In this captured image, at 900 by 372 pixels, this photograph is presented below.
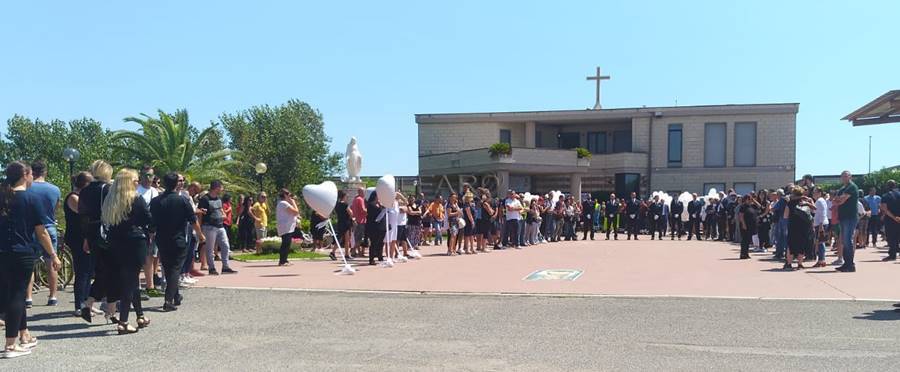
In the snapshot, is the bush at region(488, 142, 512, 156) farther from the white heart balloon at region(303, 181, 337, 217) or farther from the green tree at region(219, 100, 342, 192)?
the white heart balloon at region(303, 181, 337, 217)

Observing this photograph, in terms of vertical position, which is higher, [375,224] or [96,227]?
[96,227]

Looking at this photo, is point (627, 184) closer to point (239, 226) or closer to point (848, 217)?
point (239, 226)

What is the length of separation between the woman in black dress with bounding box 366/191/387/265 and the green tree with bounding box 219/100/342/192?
25666 millimetres

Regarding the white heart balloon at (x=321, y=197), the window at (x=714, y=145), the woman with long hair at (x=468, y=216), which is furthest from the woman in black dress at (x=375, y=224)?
the window at (x=714, y=145)

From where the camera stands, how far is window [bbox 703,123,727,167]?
130 feet

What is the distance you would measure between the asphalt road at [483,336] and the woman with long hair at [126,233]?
15.5 inches

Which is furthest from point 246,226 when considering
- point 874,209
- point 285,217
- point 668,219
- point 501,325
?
point 874,209

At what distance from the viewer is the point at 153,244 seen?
1077 cm

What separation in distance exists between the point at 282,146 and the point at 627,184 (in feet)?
67.2

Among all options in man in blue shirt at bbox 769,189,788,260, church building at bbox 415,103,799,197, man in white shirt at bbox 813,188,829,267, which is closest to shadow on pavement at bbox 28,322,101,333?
man in white shirt at bbox 813,188,829,267

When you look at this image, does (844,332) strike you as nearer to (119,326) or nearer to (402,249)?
(119,326)

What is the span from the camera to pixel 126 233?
7.78 m

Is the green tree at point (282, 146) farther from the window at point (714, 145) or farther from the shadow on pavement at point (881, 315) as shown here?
the shadow on pavement at point (881, 315)

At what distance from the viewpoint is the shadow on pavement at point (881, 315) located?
842 centimetres
